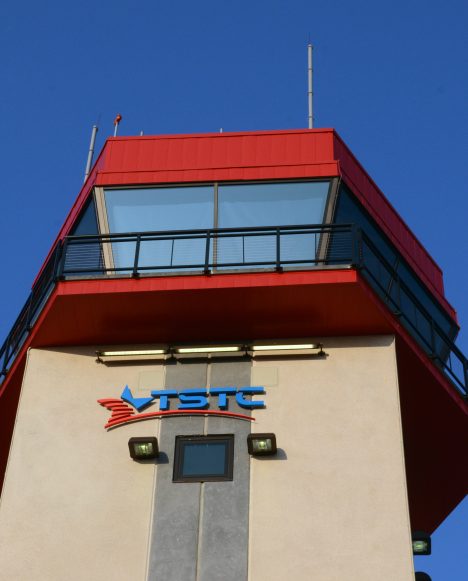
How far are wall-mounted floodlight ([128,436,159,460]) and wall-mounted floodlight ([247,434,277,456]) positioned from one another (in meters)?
1.69

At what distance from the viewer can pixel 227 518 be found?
19.5 metres

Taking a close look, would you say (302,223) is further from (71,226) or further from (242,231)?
(71,226)

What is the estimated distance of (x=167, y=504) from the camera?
19812 millimetres

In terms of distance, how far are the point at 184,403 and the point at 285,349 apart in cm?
221

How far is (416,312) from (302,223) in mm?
3208

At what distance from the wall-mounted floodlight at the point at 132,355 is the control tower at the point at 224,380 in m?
0.06

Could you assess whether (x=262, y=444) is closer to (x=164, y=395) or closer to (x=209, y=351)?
(x=164, y=395)

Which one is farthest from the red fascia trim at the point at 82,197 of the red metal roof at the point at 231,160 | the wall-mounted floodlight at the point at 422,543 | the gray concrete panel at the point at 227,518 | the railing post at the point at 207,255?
the wall-mounted floodlight at the point at 422,543

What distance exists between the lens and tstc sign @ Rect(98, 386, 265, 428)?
21.0 meters

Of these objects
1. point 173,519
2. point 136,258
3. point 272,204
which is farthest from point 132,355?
point 272,204

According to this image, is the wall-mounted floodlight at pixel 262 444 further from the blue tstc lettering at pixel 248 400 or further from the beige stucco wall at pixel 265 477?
the blue tstc lettering at pixel 248 400

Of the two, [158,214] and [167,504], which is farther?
[158,214]

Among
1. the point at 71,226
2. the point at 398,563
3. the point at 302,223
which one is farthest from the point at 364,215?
the point at 398,563

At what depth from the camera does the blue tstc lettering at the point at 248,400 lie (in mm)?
20953
